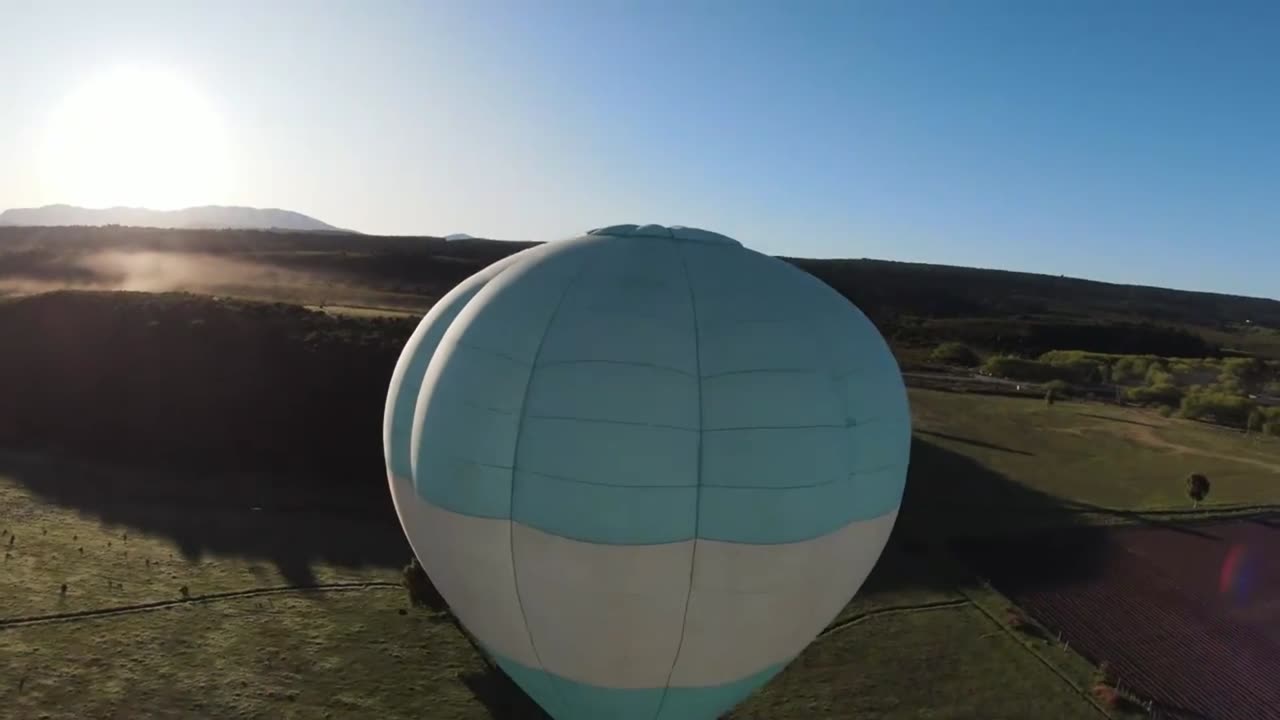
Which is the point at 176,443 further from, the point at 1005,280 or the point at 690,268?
the point at 1005,280

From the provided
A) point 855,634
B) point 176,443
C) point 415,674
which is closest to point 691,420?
point 415,674

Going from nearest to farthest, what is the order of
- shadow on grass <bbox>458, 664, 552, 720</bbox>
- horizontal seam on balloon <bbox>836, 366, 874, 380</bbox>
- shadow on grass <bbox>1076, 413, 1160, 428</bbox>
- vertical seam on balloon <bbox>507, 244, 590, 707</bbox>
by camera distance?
vertical seam on balloon <bbox>507, 244, 590, 707</bbox>, horizontal seam on balloon <bbox>836, 366, 874, 380</bbox>, shadow on grass <bbox>458, 664, 552, 720</bbox>, shadow on grass <bbox>1076, 413, 1160, 428</bbox>

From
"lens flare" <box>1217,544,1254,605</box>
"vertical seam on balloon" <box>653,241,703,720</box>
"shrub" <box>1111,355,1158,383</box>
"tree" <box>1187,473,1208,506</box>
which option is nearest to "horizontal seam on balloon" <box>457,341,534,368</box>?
"vertical seam on balloon" <box>653,241,703,720</box>

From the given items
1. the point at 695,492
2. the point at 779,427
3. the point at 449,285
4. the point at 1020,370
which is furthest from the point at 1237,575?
the point at 449,285

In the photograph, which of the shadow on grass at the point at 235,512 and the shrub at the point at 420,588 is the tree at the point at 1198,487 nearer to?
the shrub at the point at 420,588

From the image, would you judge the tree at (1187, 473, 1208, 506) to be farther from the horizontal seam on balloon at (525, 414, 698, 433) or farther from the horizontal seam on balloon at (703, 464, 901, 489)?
the horizontal seam on balloon at (525, 414, 698, 433)

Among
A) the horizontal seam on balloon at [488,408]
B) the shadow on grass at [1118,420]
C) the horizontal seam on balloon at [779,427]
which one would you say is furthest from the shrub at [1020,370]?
the horizontal seam on balloon at [488,408]

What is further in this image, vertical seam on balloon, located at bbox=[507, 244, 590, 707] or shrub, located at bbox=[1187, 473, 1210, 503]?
shrub, located at bbox=[1187, 473, 1210, 503]

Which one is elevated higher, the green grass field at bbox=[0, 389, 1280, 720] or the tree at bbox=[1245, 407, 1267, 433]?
the tree at bbox=[1245, 407, 1267, 433]
